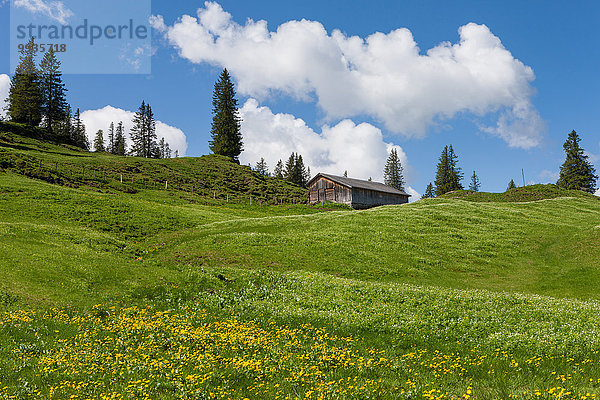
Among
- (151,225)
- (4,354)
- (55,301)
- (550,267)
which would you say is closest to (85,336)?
(4,354)

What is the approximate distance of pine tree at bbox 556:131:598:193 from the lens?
366 feet

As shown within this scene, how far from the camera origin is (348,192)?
7994 cm

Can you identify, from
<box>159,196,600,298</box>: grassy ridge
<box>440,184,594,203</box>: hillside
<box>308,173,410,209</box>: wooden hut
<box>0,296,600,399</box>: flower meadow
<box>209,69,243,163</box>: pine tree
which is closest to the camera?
<box>0,296,600,399</box>: flower meadow

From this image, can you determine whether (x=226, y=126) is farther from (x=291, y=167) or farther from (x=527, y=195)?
(x=527, y=195)

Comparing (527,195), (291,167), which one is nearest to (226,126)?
(291,167)

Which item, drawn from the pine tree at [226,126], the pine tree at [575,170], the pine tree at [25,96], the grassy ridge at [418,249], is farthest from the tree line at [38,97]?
the pine tree at [575,170]


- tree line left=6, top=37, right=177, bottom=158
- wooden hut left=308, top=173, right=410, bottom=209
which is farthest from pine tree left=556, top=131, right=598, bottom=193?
tree line left=6, top=37, right=177, bottom=158

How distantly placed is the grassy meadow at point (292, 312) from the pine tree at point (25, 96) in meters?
84.7

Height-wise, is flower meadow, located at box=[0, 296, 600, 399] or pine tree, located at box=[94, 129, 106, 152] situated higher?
pine tree, located at box=[94, 129, 106, 152]

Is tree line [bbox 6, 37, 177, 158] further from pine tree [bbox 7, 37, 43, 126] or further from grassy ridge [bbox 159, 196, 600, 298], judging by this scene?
grassy ridge [bbox 159, 196, 600, 298]

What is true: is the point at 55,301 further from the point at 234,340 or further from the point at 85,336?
the point at 234,340

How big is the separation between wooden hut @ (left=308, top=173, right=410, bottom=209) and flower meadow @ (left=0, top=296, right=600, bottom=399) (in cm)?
6573

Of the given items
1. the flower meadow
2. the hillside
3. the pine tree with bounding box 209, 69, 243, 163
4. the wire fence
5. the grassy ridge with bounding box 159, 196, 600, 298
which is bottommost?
the flower meadow

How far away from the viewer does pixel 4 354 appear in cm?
1178
